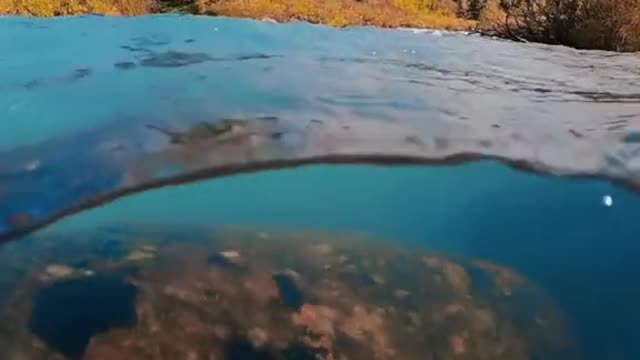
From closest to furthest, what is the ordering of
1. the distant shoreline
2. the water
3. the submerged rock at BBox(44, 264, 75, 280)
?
the water < the submerged rock at BBox(44, 264, 75, 280) < the distant shoreline

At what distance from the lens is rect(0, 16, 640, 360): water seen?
4.39 meters

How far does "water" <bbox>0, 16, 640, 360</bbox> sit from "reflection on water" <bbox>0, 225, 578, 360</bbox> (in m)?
0.01

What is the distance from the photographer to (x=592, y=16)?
13.5 meters

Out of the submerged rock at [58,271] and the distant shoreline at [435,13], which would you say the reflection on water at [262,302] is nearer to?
the submerged rock at [58,271]

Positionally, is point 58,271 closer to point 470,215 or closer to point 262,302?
point 262,302

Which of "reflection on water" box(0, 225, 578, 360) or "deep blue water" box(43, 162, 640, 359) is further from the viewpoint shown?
"deep blue water" box(43, 162, 640, 359)

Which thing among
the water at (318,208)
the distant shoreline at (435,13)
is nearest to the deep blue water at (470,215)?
the water at (318,208)

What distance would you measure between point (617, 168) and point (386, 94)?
2.22 m

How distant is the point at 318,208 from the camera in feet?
18.7

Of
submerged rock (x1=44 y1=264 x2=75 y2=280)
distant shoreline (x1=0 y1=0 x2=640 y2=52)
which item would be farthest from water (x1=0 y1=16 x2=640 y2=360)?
distant shoreline (x1=0 y1=0 x2=640 y2=52)

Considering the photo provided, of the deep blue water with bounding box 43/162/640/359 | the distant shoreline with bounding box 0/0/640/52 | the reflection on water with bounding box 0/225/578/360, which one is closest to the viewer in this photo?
the reflection on water with bounding box 0/225/578/360

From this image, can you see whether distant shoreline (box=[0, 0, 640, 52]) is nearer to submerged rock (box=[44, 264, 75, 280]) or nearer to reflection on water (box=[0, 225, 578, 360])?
reflection on water (box=[0, 225, 578, 360])

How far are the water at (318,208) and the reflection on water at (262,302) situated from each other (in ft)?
0.05

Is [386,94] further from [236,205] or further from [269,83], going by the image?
[236,205]
